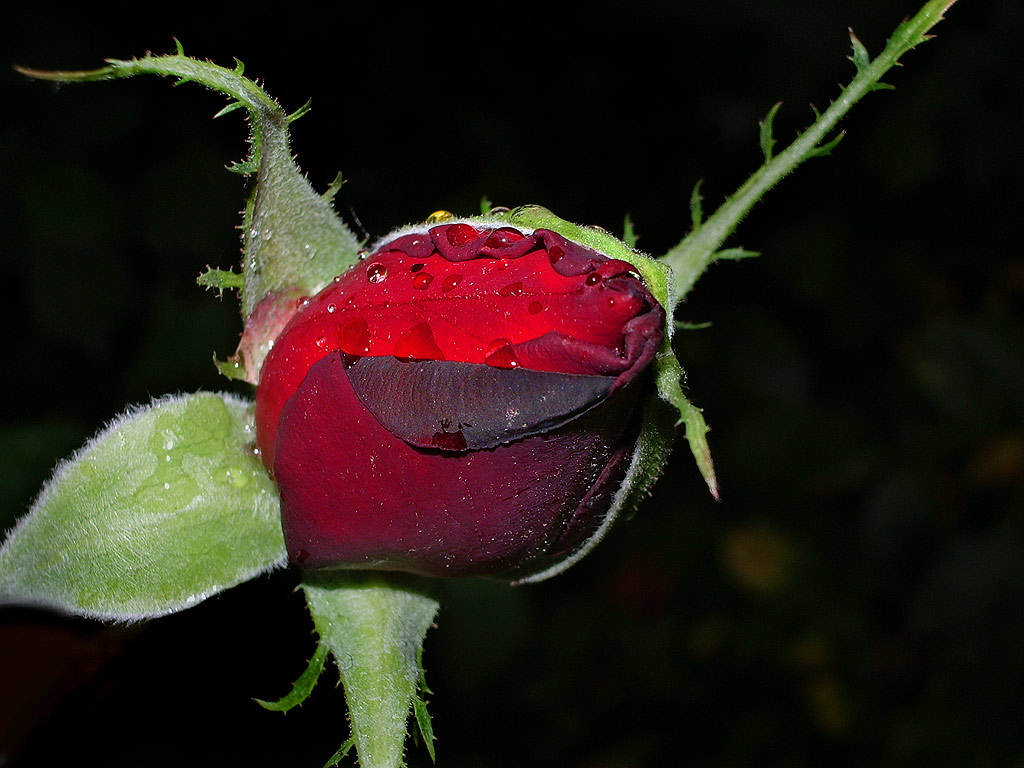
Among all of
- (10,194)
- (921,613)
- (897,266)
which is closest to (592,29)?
(897,266)

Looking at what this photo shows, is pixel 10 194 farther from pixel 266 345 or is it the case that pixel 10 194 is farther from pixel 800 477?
pixel 800 477

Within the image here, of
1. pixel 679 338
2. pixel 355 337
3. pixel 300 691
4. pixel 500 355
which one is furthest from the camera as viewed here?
pixel 679 338

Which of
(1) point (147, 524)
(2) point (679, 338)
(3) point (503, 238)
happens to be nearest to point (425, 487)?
(3) point (503, 238)

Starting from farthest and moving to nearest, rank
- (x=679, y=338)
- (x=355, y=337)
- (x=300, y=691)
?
(x=679, y=338) → (x=300, y=691) → (x=355, y=337)

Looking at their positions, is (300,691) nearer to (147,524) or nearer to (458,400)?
(147,524)

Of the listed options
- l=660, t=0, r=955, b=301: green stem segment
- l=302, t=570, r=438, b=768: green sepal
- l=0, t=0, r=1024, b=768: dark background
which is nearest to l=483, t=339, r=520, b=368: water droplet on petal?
l=660, t=0, r=955, b=301: green stem segment

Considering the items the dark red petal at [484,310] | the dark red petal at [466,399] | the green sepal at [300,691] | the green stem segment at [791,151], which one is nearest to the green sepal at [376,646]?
the green sepal at [300,691]

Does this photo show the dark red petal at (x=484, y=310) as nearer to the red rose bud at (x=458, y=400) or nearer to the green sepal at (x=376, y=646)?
the red rose bud at (x=458, y=400)
